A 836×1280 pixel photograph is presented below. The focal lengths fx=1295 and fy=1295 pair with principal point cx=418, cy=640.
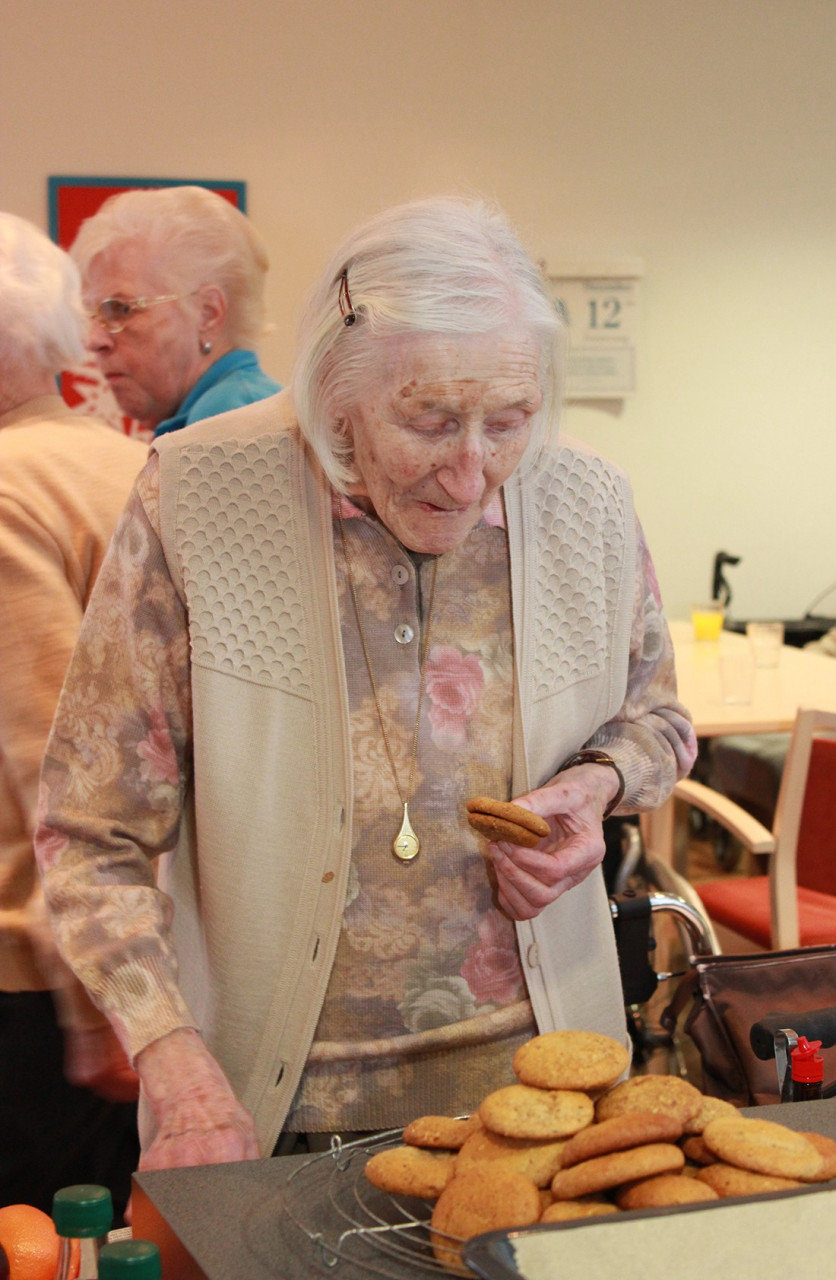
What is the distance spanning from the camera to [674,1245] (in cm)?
69

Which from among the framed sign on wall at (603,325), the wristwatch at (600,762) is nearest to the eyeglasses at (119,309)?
the wristwatch at (600,762)

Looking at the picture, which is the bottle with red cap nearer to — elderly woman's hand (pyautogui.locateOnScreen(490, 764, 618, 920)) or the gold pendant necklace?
elderly woman's hand (pyautogui.locateOnScreen(490, 764, 618, 920))

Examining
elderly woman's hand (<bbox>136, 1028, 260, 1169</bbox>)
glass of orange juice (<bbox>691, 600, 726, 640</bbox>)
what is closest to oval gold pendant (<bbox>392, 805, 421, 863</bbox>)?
elderly woman's hand (<bbox>136, 1028, 260, 1169</bbox>)

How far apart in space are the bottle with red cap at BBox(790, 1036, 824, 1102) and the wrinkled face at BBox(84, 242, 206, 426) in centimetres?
185

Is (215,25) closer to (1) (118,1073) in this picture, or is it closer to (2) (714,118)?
(2) (714,118)

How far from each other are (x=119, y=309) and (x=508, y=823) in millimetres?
1600

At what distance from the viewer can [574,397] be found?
5668 mm

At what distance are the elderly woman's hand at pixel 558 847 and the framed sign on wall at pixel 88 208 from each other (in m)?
3.91

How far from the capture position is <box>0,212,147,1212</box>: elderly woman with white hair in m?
1.67

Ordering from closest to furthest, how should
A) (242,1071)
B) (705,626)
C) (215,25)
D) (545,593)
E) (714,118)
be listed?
(242,1071) < (545,593) < (705,626) < (215,25) < (714,118)

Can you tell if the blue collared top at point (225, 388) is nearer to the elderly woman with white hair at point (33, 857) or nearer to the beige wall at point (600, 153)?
the elderly woman with white hair at point (33, 857)

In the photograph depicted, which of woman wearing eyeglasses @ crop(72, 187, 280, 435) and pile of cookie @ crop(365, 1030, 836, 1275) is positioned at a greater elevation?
woman wearing eyeglasses @ crop(72, 187, 280, 435)

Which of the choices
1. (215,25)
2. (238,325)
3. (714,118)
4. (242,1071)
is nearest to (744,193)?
(714,118)

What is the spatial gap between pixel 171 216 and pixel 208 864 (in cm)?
157
